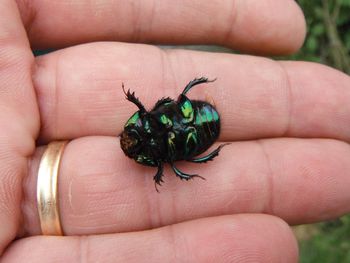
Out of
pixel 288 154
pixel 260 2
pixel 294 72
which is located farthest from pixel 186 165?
pixel 260 2

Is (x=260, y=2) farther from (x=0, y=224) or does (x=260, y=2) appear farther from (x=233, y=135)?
(x=0, y=224)

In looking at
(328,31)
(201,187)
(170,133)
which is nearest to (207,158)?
(201,187)

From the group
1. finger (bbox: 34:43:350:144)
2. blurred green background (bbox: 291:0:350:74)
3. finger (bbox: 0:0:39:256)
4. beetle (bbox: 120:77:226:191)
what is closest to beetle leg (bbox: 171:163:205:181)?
beetle (bbox: 120:77:226:191)

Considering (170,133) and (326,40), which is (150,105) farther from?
(326,40)

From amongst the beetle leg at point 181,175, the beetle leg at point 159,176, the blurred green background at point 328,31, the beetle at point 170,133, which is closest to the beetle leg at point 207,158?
the beetle at point 170,133

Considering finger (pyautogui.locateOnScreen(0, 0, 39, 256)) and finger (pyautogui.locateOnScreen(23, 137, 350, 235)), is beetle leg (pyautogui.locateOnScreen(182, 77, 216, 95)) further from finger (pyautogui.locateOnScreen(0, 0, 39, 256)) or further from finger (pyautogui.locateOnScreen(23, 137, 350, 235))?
finger (pyautogui.locateOnScreen(0, 0, 39, 256))
